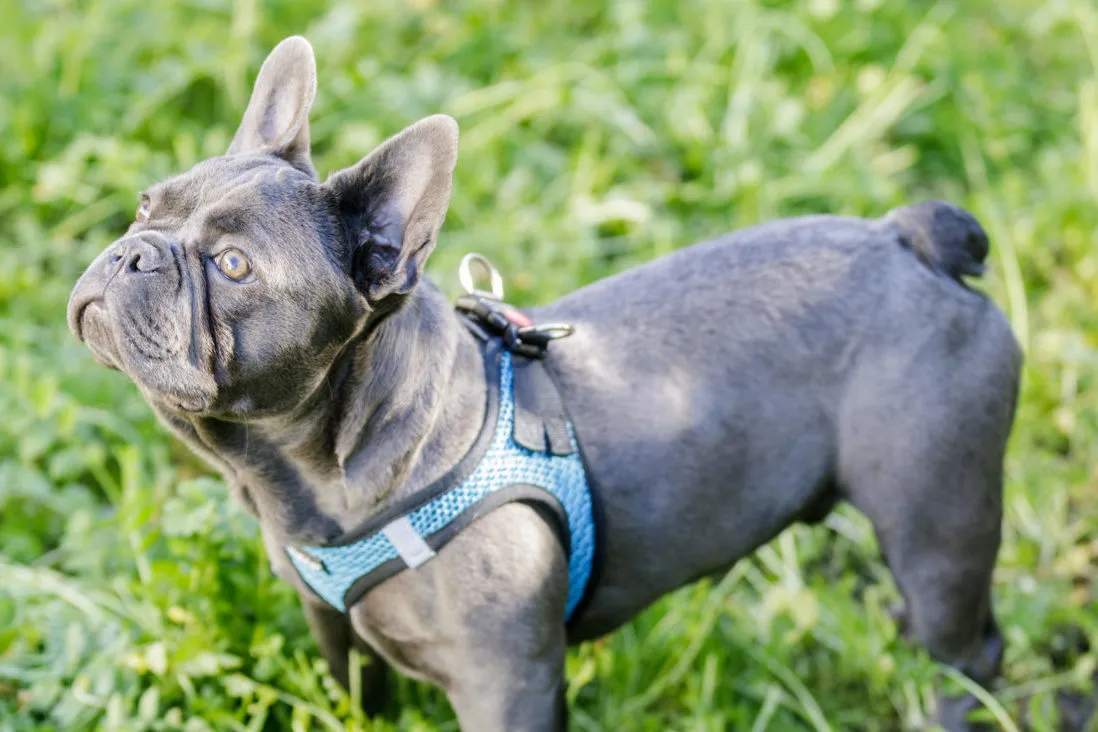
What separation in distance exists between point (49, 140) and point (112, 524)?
7.60 ft

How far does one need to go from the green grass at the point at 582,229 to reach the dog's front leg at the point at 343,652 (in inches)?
3.3

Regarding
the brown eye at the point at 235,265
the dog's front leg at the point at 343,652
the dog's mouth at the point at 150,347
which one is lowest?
the dog's front leg at the point at 343,652

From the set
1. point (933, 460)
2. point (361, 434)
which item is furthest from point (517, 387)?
point (933, 460)

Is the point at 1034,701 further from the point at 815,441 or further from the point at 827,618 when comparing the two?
the point at 815,441

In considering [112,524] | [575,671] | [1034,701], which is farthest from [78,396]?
[1034,701]

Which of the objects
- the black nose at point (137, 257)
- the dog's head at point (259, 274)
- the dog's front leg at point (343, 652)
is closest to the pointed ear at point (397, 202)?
the dog's head at point (259, 274)

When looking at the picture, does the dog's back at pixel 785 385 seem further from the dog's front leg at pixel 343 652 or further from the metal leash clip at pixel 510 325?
the dog's front leg at pixel 343 652

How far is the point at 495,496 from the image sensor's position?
109 inches

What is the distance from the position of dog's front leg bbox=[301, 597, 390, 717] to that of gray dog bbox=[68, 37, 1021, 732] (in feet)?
0.03

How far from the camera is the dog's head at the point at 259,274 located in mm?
2490

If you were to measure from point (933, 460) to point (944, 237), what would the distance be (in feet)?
1.95

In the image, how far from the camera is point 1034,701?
3.59m

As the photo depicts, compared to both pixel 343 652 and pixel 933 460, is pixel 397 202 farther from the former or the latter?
pixel 933 460

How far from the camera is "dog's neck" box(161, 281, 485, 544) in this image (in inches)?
106
